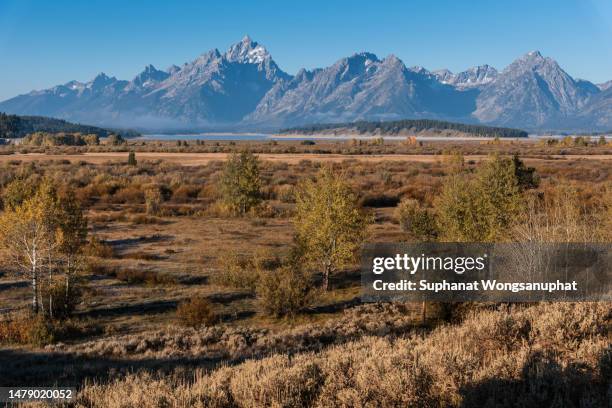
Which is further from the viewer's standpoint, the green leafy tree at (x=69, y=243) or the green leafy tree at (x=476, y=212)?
the green leafy tree at (x=476, y=212)

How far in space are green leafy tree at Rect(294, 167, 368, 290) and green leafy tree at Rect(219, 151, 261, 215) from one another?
64.1ft

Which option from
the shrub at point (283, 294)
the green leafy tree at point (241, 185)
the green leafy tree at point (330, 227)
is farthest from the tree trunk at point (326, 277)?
the green leafy tree at point (241, 185)

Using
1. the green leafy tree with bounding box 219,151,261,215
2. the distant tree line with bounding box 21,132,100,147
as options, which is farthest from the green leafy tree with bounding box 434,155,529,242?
the distant tree line with bounding box 21,132,100,147

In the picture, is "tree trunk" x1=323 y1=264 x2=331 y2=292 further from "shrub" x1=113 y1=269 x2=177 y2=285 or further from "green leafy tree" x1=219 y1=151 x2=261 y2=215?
"green leafy tree" x1=219 y1=151 x2=261 y2=215

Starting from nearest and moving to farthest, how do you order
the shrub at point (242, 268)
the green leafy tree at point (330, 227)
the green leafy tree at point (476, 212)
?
the green leafy tree at point (476, 212), the shrub at point (242, 268), the green leafy tree at point (330, 227)

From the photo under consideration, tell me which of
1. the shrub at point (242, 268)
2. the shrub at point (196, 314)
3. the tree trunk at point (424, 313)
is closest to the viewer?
the shrub at point (196, 314)

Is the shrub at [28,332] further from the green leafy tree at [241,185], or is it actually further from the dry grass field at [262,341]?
the green leafy tree at [241,185]

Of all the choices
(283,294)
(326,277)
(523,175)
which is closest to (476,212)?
(326,277)

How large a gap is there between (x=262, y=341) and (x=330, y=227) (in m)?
8.80

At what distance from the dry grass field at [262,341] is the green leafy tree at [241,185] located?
3.54 feet

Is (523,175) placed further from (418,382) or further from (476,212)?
(418,382)

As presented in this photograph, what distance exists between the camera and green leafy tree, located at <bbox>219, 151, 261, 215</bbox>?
4359 centimetres

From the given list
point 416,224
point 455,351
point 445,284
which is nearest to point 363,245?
point 416,224

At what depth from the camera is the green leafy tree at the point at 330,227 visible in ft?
77.4
